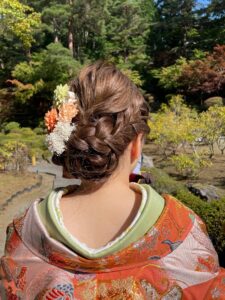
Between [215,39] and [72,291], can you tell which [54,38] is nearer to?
[215,39]

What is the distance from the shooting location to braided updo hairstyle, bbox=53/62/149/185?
1.11m

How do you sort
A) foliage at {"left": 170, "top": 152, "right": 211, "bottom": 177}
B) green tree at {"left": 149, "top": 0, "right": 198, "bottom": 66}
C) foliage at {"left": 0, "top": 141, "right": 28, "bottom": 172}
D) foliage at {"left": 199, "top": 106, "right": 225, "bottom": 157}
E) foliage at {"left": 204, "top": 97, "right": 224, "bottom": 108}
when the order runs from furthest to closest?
1. green tree at {"left": 149, "top": 0, "right": 198, "bottom": 66}
2. foliage at {"left": 204, "top": 97, "right": 224, "bottom": 108}
3. foliage at {"left": 199, "top": 106, "right": 225, "bottom": 157}
4. foliage at {"left": 0, "top": 141, "right": 28, "bottom": 172}
5. foliage at {"left": 170, "top": 152, "right": 211, "bottom": 177}

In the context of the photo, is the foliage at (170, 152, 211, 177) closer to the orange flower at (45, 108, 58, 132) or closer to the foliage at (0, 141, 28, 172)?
the foliage at (0, 141, 28, 172)

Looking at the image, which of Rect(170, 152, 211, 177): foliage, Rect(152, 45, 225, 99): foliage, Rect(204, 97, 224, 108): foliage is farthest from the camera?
Rect(152, 45, 225, 99): foliage

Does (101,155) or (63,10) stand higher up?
(63,10)

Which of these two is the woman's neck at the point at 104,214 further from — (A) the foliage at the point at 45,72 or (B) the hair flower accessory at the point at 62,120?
(A) the foliage at the point at 45,72

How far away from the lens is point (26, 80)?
1984 centimetres

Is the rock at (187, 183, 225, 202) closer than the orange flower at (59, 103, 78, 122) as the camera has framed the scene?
No

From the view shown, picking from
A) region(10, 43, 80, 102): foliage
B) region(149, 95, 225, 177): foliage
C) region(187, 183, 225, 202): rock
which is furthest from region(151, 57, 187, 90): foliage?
region(187, 183, 225, 202): rock

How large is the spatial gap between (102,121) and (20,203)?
694cm

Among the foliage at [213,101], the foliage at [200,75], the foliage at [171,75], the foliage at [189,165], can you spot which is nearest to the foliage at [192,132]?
the foliage at [189,165]

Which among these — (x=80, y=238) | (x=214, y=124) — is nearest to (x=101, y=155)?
(x=80, y=238)

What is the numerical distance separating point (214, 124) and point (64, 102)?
32.3 ft

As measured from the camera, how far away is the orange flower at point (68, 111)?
113 cm
